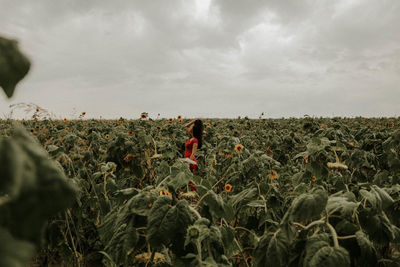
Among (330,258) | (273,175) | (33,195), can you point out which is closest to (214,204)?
(330,258)

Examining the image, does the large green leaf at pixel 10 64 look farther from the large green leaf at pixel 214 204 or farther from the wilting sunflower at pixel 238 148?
the wilting sunflower at pixel 238 148

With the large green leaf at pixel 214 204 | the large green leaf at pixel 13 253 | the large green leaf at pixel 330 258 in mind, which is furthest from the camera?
the large green leaf at pixel 214 204

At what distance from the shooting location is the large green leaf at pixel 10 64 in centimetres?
64

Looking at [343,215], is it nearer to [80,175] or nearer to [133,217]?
[133,217]

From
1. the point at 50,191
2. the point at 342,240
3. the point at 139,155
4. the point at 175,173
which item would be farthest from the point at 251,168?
the point at 50,191

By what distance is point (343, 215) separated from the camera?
4.03 feet

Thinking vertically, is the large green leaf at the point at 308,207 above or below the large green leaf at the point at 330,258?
above

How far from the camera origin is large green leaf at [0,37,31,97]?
2.11ft

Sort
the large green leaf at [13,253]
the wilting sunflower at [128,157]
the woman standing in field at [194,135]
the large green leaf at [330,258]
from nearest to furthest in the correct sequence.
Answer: the large green leaf at [13,253]
the large green leaf at [330,258]
the wilting sunflower at [128,157]
the woman standing in field at [194,135]

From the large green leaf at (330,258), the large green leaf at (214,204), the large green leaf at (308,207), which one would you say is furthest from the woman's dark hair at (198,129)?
the large green leaf at (330,258)

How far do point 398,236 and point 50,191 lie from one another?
1.65 m

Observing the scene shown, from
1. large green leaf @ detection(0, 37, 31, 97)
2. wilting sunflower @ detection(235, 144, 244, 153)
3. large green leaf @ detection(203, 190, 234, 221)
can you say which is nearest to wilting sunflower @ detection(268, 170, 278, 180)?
wilting sunflower @ detection(235, 144, 244, 153)

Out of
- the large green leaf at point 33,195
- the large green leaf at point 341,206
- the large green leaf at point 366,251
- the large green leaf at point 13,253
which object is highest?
the large green leaf at point 33,195

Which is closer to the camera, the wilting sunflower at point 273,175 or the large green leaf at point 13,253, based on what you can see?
the large green leaf at point 13,253
